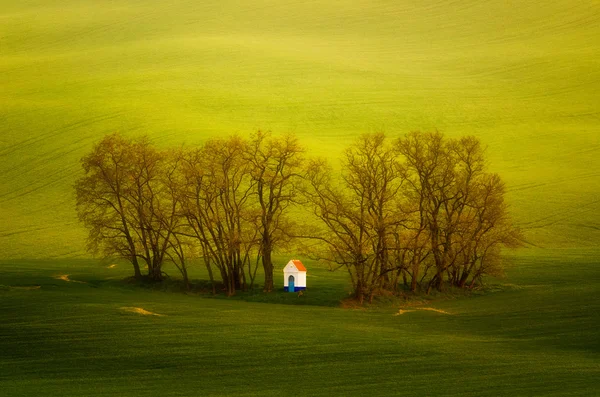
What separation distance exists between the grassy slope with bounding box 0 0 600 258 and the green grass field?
30cm

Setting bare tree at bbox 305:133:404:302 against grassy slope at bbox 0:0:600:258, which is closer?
bare tree at bbox 305:133:404:302

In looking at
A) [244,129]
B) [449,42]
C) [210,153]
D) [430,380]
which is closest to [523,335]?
[430,380]

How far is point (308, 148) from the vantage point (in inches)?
2741

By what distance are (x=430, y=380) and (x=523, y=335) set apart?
846 centimetres

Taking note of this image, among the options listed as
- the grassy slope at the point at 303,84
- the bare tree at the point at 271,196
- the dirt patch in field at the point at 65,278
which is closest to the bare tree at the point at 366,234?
the bare tree at the point at 271,196

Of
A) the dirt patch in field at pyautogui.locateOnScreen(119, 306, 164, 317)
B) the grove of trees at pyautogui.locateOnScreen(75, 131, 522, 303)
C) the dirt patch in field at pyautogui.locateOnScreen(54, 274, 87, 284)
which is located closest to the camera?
the dirt patch in field at pyautogui.locateOnScreen(119, 306, 164, 317)

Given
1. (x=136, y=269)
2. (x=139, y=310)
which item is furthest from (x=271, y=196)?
(x=139, y=310)

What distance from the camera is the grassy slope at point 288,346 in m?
21.4

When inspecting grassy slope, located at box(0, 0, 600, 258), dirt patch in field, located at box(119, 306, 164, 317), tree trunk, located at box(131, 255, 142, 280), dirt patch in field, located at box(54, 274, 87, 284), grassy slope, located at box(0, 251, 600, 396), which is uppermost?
grassy slope, located at box(0, 0, 600, 258)

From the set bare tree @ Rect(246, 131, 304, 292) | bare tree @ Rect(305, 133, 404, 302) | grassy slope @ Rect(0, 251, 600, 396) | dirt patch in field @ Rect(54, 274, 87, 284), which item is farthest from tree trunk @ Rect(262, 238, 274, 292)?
dirt patch in field @ Rect(54, 274, 87, 284)

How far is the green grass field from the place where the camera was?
23469mm

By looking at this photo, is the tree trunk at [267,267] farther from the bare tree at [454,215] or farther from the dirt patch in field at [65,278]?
the dirt patch in field at [65,278]

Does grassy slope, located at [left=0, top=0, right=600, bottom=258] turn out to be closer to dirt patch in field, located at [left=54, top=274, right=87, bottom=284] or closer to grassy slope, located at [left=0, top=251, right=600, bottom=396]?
dirt patch in field, located at [left=54, top=274, right=87, bottom=284]

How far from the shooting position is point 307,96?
86125 mm
